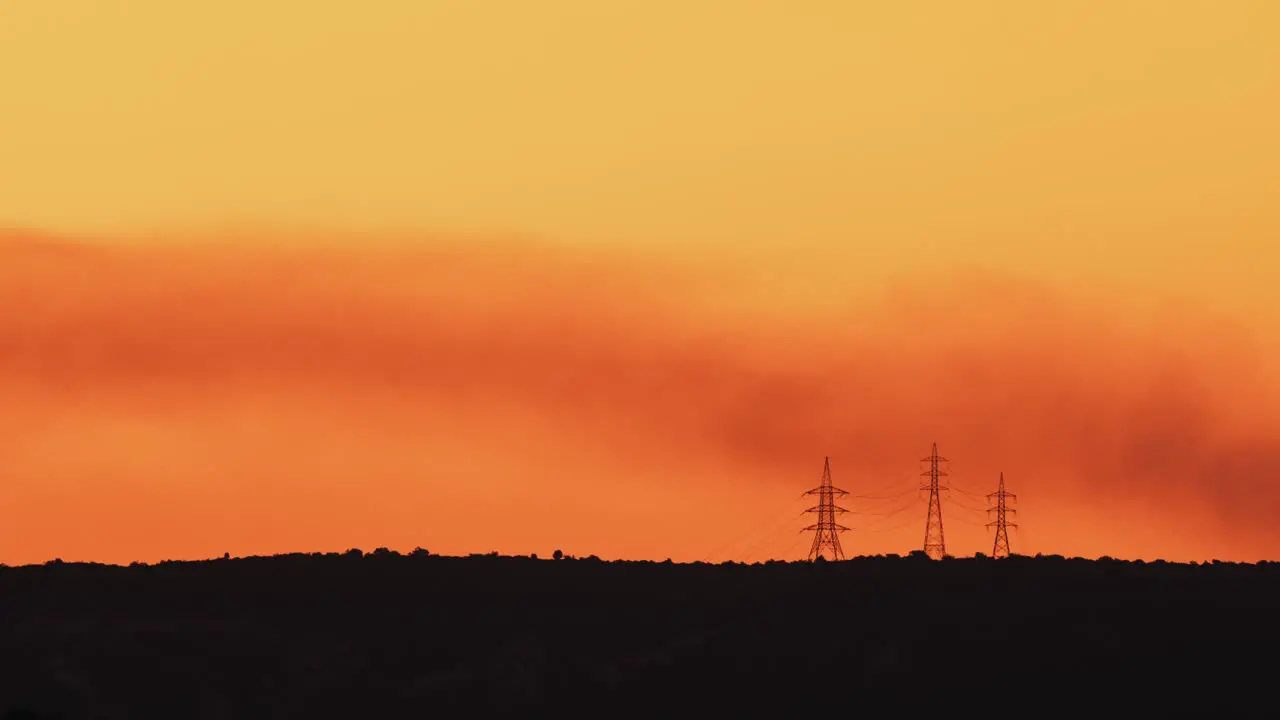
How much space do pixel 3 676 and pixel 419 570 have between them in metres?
19.0

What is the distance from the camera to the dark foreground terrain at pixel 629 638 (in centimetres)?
8519

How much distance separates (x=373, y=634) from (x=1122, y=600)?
26.8 metres

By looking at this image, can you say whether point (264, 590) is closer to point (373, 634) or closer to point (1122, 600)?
point (373, 634)

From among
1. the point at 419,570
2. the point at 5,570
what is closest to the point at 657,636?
the point at 419,570

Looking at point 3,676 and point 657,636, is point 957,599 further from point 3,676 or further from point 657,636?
point 3,676

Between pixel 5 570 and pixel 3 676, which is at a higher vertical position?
pixel 5 570

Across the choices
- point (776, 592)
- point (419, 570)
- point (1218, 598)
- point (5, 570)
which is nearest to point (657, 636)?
point (776, 592)

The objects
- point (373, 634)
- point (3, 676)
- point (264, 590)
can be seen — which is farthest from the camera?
point (264, 590)

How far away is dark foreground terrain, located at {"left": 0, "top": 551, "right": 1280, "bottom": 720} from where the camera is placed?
85188 mm

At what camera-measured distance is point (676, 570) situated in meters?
100

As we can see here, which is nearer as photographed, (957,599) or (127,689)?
(127,689)

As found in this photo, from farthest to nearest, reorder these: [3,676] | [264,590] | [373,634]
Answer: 1. [264,590]
2. [373,634]
3. [3,676]

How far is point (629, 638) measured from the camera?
91875mm

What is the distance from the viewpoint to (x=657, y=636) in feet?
302
